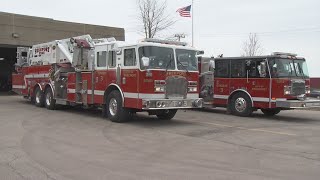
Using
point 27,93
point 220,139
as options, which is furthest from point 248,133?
point 27,93

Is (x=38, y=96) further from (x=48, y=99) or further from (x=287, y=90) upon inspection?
(x=287, y=90)

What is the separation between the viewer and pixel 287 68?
17.1 meters

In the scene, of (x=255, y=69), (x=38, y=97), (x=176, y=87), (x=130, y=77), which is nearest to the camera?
(x=130, y=77)

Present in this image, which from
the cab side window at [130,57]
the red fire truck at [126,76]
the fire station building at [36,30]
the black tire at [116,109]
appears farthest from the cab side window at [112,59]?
the fire station building at [36,30]

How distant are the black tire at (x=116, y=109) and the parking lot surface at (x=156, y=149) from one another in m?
0.30

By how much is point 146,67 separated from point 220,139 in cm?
351

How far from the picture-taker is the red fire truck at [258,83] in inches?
656

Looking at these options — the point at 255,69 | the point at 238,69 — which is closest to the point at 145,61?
the point at 255,69

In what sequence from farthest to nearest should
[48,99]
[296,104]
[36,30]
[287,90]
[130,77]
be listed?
[36,30]
[48,99]
[287,90]
[296,104]
[130,77]

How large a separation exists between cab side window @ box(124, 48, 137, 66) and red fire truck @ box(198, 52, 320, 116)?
4.06m

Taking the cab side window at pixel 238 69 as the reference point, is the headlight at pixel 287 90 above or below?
below

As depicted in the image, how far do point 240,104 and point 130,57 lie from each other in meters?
6.10

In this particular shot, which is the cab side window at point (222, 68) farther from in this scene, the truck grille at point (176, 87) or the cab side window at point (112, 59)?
the cab side window at point (112, 59)

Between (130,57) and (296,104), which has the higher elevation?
(130,57)
